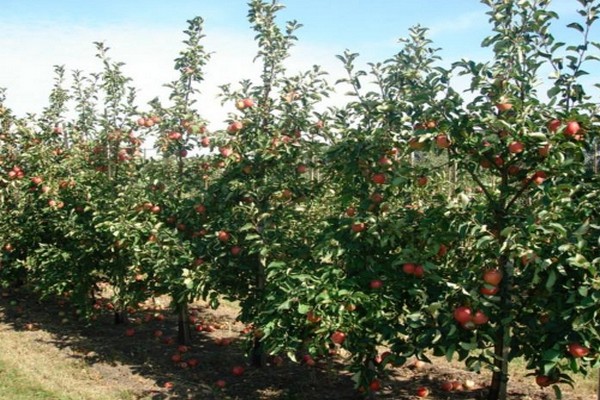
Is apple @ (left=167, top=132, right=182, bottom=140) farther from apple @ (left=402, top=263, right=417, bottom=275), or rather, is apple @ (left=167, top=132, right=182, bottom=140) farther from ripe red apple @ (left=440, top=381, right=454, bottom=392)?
ripe red apple @ (left=440, top=381, right=454, bottom=392)

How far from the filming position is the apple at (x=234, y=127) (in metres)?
6.20

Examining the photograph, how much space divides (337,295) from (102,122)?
4719 millimetres

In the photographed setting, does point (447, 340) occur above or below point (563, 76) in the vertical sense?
below

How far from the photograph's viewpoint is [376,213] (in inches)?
199

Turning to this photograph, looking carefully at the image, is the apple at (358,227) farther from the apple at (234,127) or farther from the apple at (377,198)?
the apple at (234,127)

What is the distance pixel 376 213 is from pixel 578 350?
79.7 inches

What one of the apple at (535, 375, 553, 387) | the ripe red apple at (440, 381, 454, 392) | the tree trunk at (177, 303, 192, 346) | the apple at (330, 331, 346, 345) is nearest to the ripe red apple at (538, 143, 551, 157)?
the apple at (535, 375, 553, 387)

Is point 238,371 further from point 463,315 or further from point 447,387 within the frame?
point 463,315

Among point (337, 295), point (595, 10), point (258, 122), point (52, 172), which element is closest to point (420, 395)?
point (337, 295)

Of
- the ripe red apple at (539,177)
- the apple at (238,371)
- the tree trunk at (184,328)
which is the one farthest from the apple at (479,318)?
the tree trunk at (184,328)

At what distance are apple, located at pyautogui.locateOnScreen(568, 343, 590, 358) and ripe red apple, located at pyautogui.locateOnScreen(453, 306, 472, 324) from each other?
0.68m

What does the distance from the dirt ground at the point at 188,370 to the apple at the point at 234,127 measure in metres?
2.58

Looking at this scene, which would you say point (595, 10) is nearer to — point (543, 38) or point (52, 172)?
point (543, 38)

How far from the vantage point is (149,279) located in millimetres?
7371
